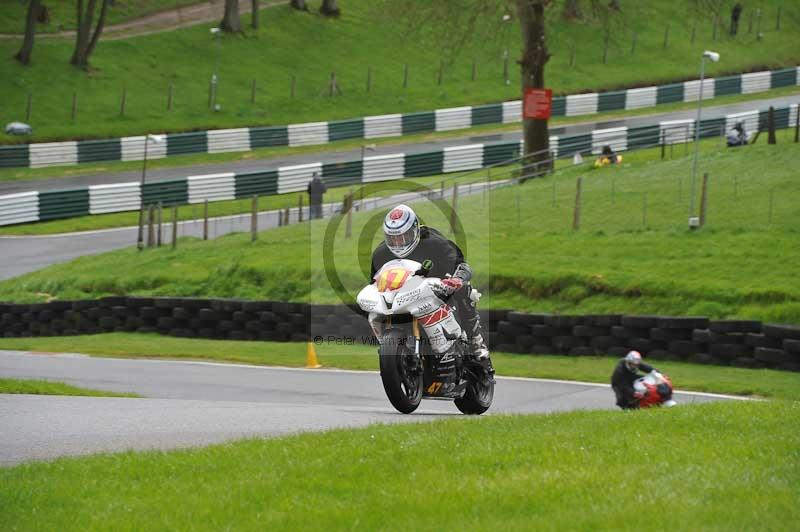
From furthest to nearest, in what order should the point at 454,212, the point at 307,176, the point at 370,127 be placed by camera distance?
1. the point at 370,127
2. the point at 307,176
3. the point at 454,212

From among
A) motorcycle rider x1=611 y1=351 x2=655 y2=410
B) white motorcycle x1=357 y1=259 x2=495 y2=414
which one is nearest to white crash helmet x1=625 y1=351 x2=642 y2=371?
motorcycle rider x1=611 y1=351 x2=655 y2=410

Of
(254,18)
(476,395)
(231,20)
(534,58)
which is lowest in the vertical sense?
(476,395)

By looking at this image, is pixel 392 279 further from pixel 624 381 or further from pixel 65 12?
pixel 65 12

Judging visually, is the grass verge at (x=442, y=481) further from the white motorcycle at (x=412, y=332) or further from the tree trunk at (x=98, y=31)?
the tree trunk at (x=98, y=31)

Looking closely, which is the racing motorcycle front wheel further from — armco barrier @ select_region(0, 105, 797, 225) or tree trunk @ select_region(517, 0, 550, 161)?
armco barrier @ select_region(0, 105, 797, 225)

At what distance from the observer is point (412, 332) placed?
1194cm

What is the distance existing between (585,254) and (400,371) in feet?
45.1

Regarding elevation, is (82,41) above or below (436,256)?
above

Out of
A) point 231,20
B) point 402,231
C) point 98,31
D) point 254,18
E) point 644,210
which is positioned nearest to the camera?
point 402,231

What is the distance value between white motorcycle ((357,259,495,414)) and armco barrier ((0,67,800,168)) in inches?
1385

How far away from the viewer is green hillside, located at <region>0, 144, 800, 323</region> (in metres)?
22.2

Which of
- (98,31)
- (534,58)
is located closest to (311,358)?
(534,58)

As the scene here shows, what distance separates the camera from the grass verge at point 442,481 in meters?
7.25

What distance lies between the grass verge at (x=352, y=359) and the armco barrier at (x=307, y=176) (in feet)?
42.2
